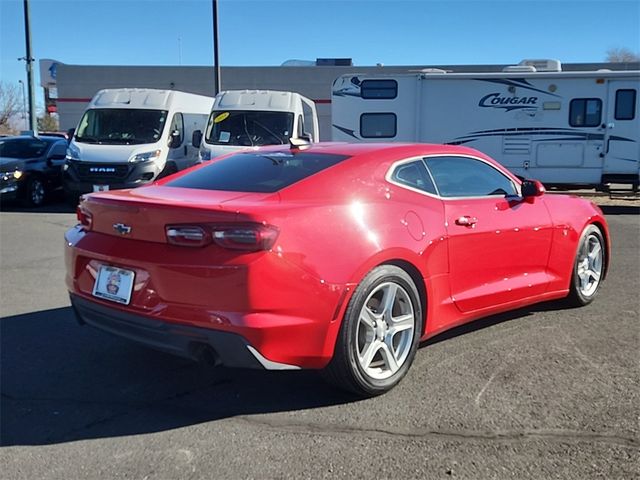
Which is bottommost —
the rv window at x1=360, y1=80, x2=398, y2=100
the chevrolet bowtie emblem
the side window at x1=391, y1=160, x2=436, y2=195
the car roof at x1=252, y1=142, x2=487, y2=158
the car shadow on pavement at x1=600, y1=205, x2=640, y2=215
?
the car shadow on pavement at x1=600, y1=205, x2=640, y2=215

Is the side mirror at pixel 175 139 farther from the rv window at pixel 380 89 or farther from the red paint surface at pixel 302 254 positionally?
the red paint surface at pixel 302 254

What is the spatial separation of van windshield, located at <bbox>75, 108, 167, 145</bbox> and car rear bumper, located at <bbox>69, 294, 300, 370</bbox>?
10818mm

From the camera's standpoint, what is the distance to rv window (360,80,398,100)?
14.4m

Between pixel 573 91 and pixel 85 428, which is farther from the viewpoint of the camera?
pixel 573 91

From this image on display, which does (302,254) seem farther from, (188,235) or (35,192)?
(35,192)

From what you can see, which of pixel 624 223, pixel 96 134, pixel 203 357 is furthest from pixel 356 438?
pixel 96 134

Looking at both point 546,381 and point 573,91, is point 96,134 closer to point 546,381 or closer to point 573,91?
point 573,91

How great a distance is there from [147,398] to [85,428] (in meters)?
0.45

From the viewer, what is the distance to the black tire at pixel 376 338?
350 cm

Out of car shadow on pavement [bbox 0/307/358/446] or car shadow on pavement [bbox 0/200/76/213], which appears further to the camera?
car shadow on pavement [bbox 0/200/76/213]

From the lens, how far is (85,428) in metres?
3.35

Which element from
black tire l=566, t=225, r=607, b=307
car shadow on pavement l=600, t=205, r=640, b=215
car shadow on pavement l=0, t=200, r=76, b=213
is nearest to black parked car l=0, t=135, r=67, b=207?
car shadow on pavement l=0, t=200, r=76, b=213

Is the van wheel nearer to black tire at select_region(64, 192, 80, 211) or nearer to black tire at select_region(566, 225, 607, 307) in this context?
black tire at select_region(64, 192, 80, 211)

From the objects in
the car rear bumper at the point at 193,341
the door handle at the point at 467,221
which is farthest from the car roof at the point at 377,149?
the car rear bumper at the point at 193,341
